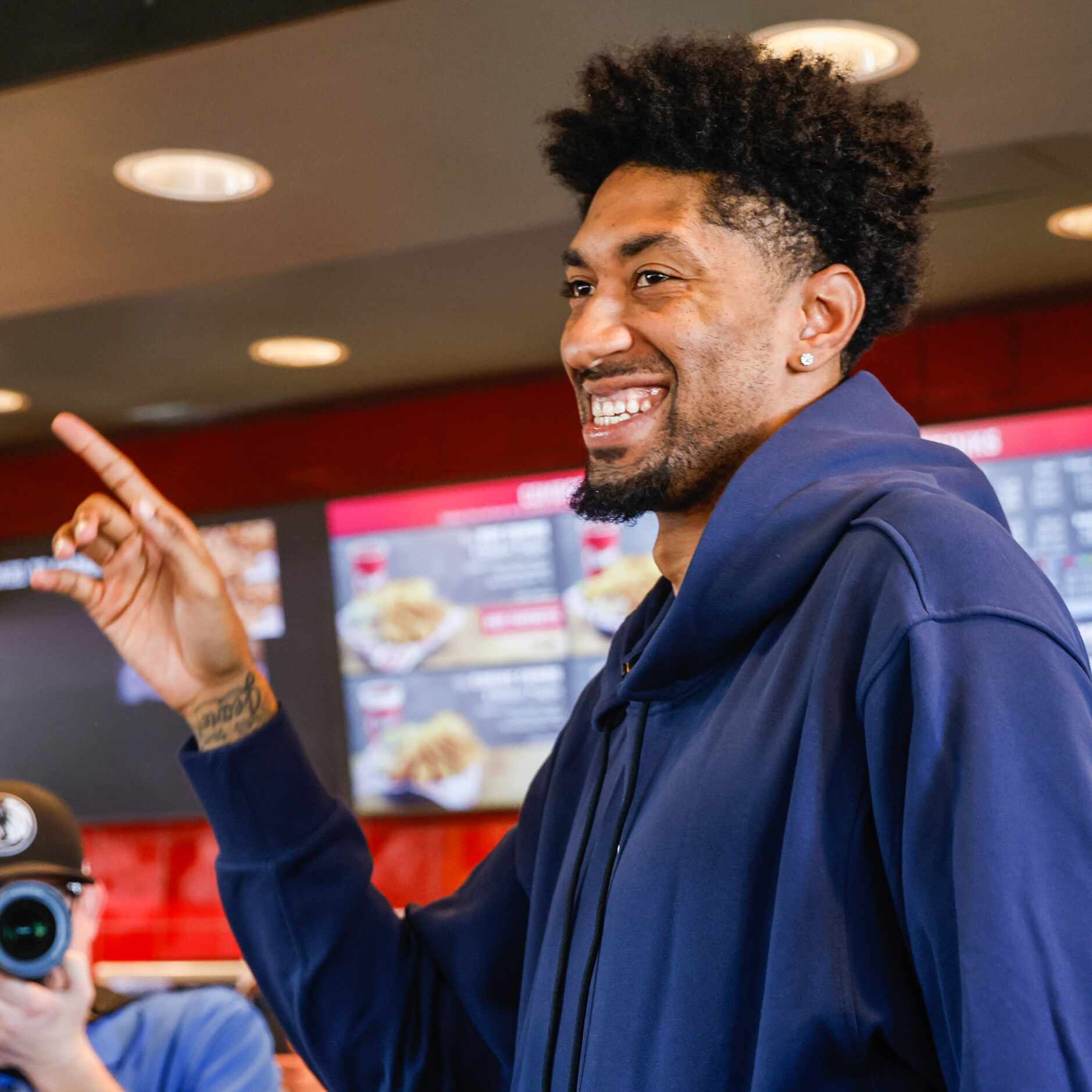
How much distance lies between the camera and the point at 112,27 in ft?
4.57

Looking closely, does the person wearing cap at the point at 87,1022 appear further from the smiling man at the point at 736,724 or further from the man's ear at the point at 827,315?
the man's ear at the point at 827,315

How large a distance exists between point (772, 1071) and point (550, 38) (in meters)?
1.12

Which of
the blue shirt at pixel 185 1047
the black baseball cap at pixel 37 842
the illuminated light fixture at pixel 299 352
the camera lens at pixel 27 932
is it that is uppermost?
the illuminated light fixture at pixel 299 352

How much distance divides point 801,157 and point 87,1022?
1407 mm

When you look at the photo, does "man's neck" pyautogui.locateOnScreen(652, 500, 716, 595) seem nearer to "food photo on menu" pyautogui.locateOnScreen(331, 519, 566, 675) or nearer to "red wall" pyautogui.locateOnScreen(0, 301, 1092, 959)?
"red wall" pyautogui.locateOnScreen(0, 301, 1092, 959)

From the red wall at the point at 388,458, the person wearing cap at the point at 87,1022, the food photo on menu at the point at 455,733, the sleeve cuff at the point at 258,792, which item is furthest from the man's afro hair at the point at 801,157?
the food photo on menu at the point at 455,733

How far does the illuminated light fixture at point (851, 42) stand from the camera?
1.43m

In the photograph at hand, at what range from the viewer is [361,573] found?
124 inches

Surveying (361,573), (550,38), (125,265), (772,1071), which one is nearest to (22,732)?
(361,573)

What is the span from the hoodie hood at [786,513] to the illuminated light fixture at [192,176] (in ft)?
3.85

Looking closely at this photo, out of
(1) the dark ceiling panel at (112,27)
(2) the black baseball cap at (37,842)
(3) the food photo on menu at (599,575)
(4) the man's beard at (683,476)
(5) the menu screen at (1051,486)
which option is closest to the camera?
(4) the man's beard at (683,476)

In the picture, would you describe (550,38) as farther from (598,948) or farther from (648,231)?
(598,948)

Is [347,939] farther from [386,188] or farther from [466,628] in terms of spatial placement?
[466,628]

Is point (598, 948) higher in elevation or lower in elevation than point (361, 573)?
lower
